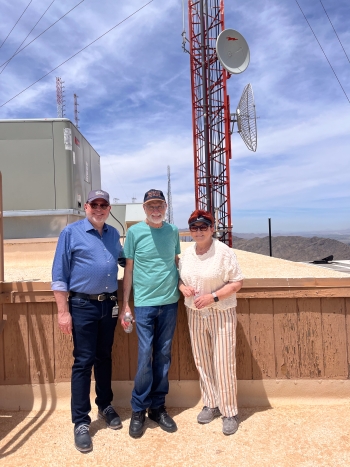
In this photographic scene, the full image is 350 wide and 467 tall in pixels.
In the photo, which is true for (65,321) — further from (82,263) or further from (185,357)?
(185,357)

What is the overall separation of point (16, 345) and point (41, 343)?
197mm

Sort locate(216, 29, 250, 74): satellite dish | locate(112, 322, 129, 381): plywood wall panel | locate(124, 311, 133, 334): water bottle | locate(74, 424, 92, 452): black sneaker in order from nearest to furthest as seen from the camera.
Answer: locate(74, 424, 92, 452): black sneaker < locate(124, 311, 133, 334): water bottle < locate(112, 322, 129, 381): plywood wall panel < locate(216, 29, 250, 74): satellite dish

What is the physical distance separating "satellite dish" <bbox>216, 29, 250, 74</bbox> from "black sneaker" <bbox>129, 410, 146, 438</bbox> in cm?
1218

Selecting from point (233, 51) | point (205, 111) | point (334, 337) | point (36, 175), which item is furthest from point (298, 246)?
point (334, 337)

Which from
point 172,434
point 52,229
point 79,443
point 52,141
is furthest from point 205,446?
point 52,141

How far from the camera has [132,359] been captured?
3035mm

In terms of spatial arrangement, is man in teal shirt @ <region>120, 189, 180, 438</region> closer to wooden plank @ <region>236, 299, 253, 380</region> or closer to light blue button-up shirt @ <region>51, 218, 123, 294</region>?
light blue button-up shirt @ <region>51, 218, 123, 294</region>

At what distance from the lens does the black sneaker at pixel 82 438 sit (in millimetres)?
2383

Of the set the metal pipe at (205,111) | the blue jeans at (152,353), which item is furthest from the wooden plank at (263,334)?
the metal pipe at (205,111)

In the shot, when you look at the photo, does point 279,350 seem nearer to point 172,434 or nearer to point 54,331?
point 172,434

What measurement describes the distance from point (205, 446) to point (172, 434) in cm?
26

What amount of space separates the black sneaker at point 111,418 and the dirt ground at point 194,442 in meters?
0.04

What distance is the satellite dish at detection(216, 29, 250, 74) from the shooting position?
500 inches

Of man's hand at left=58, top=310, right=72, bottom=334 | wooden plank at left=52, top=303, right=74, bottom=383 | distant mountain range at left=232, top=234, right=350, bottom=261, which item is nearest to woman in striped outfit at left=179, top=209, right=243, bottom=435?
man's hand at left=58, top=310, right=72, bottom=334
